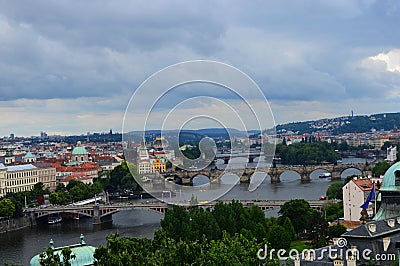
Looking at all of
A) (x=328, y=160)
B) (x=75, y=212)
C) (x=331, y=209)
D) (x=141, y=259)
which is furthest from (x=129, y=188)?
(x=141, y=259)

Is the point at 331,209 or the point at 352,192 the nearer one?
the point at 352,192

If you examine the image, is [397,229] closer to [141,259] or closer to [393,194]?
[393,194]

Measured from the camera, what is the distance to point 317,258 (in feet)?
41.3

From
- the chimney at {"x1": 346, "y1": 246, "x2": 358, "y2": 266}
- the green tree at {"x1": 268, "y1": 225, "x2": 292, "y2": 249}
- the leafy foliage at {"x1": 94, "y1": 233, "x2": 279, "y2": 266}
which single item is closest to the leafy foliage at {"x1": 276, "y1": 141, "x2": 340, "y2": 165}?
the green tree at {"x1": 268, "y1": 225, "x2": 292, "y2": 249}

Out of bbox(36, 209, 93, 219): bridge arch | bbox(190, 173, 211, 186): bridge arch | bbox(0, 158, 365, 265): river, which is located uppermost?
bbox(190, 173, 211, 186): bridge arch

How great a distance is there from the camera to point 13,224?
34844mm

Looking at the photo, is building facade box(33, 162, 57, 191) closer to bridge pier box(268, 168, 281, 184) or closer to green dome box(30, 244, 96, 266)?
bridge pier box(268, 168, 281, 184)

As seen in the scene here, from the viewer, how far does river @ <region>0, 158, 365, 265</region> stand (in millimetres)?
27172

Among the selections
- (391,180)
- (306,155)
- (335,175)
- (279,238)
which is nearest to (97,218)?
(279,238)

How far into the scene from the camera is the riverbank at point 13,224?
112ft

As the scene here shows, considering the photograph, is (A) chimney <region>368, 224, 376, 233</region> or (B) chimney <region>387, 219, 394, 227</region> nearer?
(A) chimney <region>368, 224, 376, 233</region>

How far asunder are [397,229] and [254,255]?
2.83 meters

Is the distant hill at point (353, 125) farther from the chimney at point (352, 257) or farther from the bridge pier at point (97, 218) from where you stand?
the chimney at point (352, 257)

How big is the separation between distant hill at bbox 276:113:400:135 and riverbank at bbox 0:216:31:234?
11256 centimetres
